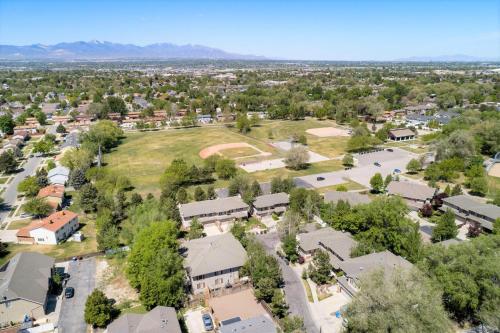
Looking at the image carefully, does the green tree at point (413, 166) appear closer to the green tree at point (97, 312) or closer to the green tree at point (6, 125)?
the green tree at point (97, 312)

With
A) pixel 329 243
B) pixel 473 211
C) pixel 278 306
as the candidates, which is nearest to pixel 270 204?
pixel 329 243

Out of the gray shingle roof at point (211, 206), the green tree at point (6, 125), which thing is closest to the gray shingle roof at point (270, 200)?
the gray shingle roof at point (211, 206)

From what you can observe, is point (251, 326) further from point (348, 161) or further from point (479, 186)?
point (348, 161)

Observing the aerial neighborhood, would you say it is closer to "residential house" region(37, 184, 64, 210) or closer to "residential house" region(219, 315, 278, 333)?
"residential house" region(219, 315, 278, 333)

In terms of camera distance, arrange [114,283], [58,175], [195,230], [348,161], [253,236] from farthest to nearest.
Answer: [348,161] < [58,175] < [195,230] < [253,236] < [114,283]

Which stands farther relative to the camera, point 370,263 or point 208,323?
point 370,263

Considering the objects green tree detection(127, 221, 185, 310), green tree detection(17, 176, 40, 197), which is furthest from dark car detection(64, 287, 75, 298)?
green tree detection(17, 176, 40, 197)
